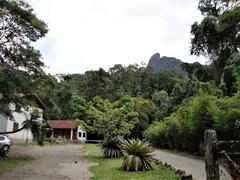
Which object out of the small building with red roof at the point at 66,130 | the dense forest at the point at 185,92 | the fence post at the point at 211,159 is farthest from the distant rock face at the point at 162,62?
the fence post at the point at 211,159

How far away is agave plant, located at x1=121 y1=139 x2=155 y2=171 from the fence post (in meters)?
13.3

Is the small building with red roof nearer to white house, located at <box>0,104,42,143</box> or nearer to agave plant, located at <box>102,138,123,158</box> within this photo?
white house, located at <box>0,104,42,143</box>

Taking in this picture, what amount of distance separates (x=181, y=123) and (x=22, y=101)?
11.2m

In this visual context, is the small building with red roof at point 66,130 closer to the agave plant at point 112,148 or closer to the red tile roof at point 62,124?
the red tile roof at point 62,124

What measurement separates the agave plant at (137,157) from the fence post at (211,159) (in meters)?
A: 13.3

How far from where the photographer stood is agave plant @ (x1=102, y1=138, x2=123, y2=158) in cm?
2822

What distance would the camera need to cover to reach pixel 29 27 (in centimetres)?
2731

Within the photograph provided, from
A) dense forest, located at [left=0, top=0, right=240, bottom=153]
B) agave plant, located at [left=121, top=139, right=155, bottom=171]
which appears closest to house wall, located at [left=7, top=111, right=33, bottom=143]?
dense forest, located at [left=0, top=0, right=240, bottom=153]

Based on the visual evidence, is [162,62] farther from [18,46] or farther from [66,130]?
[18,46]

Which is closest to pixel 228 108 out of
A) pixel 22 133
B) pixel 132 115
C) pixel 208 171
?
pixel 132 115

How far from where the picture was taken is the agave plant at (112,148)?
28219 mm

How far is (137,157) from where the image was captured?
1825 cm

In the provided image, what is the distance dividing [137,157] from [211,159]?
13.8 metres

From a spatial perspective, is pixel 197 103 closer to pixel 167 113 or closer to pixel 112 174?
pixel 112 174
